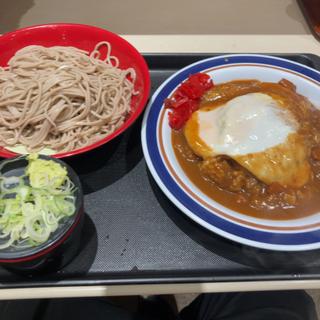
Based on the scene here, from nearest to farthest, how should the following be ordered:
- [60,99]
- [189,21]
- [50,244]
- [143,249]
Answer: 1. [50,244]
2. [143,249]
3. [60,99]
4. [189,21]

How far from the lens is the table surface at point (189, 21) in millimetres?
1964

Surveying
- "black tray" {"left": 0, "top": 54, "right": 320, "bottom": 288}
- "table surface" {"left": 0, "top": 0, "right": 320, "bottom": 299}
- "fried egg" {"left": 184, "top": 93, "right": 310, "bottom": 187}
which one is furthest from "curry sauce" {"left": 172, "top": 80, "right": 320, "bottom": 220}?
"table surface" {"left": 0, "top": 0, "right": 320, "bottom": 299}

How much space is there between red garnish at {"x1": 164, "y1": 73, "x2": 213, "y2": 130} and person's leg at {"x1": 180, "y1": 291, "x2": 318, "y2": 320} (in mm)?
795

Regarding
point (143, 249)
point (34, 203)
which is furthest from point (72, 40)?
point (143, 249)

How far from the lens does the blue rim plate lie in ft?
3.86

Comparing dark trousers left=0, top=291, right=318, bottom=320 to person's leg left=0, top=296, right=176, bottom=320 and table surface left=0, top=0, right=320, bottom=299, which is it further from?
table surface left=0, top=0, right=320, bottom=299

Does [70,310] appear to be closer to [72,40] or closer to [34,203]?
[34,203]

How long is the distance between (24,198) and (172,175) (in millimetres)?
496

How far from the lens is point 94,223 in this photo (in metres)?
1.30

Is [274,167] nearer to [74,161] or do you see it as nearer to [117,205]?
[117,205]

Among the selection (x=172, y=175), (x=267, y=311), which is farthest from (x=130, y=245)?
(x=267, y=311)

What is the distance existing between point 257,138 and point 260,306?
2.42 ft

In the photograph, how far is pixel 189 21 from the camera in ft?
6.91

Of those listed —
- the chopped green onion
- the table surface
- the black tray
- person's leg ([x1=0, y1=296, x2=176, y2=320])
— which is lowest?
person's leg ([x1=0, y1=296, x2=176, y2=320])
